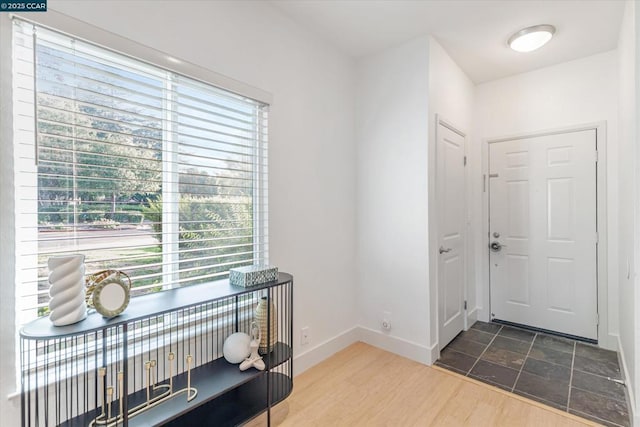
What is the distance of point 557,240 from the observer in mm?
3094

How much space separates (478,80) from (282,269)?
121 inches

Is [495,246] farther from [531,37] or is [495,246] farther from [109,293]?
[109,293]

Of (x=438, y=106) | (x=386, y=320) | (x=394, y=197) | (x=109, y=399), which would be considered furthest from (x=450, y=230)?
(x=109, y=399)

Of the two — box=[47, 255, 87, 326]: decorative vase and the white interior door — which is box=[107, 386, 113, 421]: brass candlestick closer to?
box=[47, 255, 87, 326]: decorative vase

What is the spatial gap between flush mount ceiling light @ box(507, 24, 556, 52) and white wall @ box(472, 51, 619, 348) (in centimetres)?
69

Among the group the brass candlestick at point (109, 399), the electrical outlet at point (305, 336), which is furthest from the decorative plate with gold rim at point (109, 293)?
the electrical outlet at point (305, 336)

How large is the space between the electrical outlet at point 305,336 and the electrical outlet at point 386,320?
2.53 feet

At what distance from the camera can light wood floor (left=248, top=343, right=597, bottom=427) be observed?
1863 mm

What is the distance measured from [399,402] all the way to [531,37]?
9.80ft

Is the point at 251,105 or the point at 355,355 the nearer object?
the point at 251,105

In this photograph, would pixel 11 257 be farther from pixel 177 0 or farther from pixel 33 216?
pixel 177 0

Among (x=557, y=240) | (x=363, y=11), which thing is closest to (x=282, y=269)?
(x=363, y=11)

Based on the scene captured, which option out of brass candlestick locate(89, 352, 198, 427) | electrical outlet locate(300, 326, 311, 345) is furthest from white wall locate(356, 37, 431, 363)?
brass candlestick locate(89, 352, 198, 427)

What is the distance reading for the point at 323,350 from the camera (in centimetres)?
262
